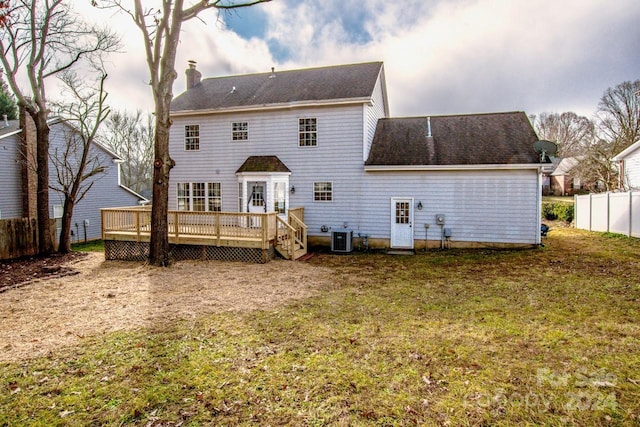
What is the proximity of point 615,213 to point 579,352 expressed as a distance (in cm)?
1410

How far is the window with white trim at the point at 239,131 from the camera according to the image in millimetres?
14727

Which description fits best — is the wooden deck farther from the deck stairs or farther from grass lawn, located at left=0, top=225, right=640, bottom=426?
grass lawn, located at left=0, top=225, right=640, bottom=426

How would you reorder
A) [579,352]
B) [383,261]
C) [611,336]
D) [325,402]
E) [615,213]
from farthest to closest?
[615,213] → [383,261] → [611,336] → [579,352] → [325,402]

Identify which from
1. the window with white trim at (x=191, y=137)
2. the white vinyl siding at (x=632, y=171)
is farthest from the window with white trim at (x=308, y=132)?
the white vinyl siding at (x=632, y=171)

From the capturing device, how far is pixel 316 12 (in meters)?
14.2

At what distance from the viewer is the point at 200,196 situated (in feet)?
49.9

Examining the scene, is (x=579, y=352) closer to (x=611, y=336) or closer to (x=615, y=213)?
(x=611, y=336)

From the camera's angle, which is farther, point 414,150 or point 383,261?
point 414,150

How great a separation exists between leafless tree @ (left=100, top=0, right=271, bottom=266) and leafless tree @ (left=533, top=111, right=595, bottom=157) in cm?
4401

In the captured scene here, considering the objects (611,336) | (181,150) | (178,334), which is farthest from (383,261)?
(181,150)

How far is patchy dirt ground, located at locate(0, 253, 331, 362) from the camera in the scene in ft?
18.5

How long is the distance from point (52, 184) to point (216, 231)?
12.0 m

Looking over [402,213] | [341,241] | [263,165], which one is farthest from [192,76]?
[402,213]

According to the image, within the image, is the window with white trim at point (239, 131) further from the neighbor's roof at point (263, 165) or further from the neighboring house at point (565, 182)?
the neighboring house at point (565, 182)
